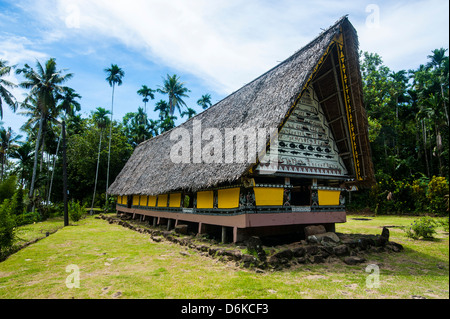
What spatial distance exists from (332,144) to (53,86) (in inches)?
1054

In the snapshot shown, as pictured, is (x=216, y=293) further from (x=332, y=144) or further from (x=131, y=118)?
(x=131, y=118)

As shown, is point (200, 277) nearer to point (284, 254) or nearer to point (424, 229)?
point (284, 254)

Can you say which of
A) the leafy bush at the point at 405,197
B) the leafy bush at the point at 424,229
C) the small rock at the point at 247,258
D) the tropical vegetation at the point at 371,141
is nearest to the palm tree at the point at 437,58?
the tropical vegetation at the point at 371,141

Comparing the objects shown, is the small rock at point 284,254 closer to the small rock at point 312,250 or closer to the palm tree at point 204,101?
the small rock at point 312,250

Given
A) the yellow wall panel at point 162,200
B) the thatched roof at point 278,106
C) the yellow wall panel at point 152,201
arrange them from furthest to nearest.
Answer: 1. the yellow wall panel at point 152,201
2. the yellow wall panel at point 162,200
3. the thatched roof at point 278,106

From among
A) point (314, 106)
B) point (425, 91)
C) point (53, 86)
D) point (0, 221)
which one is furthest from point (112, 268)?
point (425, 91)

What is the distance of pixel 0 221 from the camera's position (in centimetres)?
718

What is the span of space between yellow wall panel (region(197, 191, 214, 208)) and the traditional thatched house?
0.03 meters

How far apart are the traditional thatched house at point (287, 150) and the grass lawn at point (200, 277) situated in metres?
1.91

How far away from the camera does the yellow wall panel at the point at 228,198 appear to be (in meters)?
7.53

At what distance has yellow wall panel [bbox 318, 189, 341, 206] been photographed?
8.71 metres

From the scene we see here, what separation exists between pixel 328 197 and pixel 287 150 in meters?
2.42

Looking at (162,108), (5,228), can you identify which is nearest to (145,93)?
(162,108)

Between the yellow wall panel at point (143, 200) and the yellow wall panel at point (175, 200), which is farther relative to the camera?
the yellow wall panel at point (143, 200)
